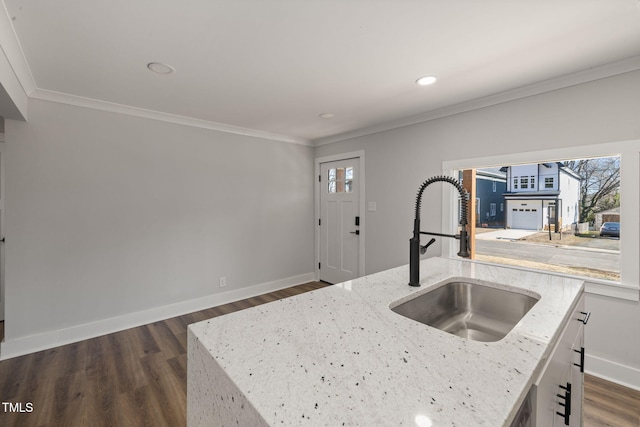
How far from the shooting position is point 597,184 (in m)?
2.20

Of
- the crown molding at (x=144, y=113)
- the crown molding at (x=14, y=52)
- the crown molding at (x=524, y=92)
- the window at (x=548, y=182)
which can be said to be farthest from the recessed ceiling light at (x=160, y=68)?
the window at (x=548, y=182)

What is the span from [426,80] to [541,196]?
4.91 ft

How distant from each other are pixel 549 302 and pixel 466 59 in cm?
166

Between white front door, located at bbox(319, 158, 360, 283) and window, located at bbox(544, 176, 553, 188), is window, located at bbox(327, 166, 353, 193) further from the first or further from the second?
window, located at bbox(544, 176, 553, 188)

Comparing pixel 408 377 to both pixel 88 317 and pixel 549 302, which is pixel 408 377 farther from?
pixel 88 317

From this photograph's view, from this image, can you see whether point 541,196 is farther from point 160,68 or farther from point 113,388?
point 113,388

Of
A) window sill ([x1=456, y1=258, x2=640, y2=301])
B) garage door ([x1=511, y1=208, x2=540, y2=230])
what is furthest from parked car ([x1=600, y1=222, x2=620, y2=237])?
garage door ([x1=511, y1=208, x2=540, y2=230])

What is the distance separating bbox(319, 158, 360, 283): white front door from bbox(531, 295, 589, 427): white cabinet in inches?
108

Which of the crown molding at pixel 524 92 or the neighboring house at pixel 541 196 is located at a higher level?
the crown molding at pixel 524 92

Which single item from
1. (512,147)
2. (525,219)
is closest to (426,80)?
(512,147)

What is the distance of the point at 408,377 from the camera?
0.69 meters

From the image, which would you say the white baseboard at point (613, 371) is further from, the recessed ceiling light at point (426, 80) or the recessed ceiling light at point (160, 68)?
the recessed ceiling light at point (160, 68)

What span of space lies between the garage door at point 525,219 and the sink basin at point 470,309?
1.70m

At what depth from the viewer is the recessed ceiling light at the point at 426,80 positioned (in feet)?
7.40
